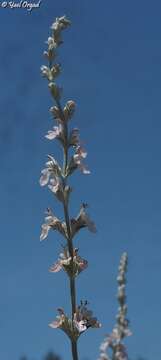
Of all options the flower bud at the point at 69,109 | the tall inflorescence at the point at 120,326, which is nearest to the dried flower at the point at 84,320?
the flower bud at the point at 69,109

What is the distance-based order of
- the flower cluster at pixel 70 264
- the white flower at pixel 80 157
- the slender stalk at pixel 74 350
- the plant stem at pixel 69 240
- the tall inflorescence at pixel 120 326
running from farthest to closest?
the tall inflorescence at pixel 120 326 < the white flower at pixel 80 157 < the flower cluster at pixel 70 264 < the plant stem at pixel 69 240 < the slender stalk at pixel 74 350

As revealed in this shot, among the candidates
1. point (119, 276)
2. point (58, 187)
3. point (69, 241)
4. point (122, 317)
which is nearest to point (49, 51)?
point (58, 187)

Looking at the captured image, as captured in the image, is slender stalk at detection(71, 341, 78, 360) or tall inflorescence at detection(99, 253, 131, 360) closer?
slender stalk at detection(71, 341, 78, 360)

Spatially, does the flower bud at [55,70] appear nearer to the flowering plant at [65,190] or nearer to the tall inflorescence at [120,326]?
the flowering plant at [65,190]

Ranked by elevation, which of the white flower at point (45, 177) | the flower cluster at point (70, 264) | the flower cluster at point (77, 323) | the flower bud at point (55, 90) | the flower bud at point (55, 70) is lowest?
the flower cluster at point (77, 323)

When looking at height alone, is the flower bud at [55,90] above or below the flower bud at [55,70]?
below

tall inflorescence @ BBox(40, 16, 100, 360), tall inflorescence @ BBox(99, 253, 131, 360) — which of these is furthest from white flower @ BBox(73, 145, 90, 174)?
tall inflorescence @ BBox(99, 253, 131, 360)

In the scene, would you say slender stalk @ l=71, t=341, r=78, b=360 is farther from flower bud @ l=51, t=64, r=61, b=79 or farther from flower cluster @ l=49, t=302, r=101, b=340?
flower bud @ l=51, t=64, r=61, b=79

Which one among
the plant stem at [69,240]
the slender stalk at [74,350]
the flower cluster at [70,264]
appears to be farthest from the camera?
the flower cluster at [70,264]

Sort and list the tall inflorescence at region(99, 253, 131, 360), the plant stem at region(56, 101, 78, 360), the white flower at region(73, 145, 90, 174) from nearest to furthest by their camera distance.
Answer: the plant stem at region(56, 101, 78, 360) → the white flower at region(73, 145, 90, 174) → the tall inflorescence at region(99, 253, 131, 360)

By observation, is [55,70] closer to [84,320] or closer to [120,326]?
[84,320]

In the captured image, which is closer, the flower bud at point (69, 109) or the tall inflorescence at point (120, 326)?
the flower bud at point (69, 109)
